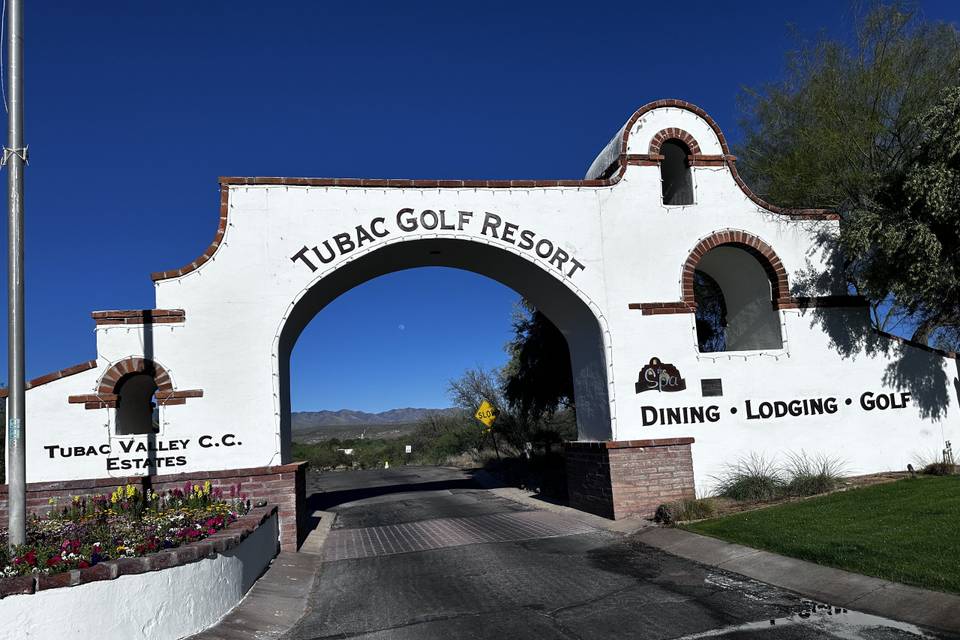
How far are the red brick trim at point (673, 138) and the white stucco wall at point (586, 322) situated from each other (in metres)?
0.14

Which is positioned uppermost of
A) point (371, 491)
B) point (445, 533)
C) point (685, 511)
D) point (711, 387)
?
point (711, 387)

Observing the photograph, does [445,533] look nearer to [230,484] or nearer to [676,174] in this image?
[230,484]

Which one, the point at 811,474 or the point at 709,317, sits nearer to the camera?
the point at 811,474

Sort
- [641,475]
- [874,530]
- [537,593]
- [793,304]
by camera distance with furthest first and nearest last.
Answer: [793,304] → [641,475] → [874,530] → [537,593]

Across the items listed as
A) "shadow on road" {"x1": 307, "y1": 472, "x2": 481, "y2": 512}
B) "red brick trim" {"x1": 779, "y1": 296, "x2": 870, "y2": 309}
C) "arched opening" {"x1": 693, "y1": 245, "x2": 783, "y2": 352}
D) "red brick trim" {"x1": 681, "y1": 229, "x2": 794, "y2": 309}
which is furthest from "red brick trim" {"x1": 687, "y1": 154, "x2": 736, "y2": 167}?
"shadow on road" {"x1": 307, "y1": 472, "x2": 481, "y2": 512}

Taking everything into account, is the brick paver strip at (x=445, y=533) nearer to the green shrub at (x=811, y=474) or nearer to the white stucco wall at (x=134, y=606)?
the green shrub at (x=811, y=474)

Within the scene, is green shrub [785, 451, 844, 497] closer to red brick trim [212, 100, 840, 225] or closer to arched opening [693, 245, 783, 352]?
arched opening [693, 245, 783, 352]

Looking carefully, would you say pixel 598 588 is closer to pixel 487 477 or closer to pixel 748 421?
pixel 748 421

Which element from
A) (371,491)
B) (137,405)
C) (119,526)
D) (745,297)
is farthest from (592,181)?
(371,491)

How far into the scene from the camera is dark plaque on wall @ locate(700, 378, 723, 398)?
13.8 meters

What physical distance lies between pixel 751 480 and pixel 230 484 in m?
9.39

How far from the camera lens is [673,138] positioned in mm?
14617

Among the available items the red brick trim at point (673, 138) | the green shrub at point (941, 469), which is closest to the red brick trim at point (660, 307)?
the red brick trim at point (673, 138)

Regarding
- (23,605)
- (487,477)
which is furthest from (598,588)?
(487,477)
